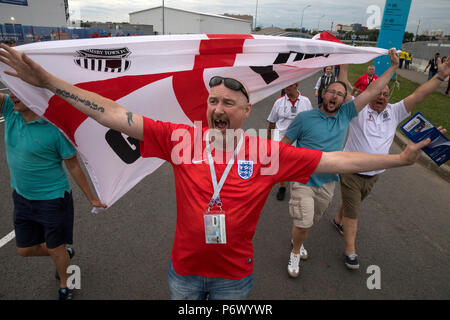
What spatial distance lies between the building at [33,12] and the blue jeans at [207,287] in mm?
33806

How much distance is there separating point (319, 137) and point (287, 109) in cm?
171

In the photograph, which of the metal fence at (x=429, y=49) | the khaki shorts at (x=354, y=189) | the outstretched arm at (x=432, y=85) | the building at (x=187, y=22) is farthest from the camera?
the building at (x=187, y=22)

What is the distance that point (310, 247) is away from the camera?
12.1 ft

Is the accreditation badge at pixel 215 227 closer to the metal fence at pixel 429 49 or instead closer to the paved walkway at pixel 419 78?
the paved walkway at pixel 419 78

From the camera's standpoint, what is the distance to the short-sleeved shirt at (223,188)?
169 cm

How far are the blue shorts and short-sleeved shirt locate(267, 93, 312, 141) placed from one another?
3.20m

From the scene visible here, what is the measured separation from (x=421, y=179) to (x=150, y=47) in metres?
6.11

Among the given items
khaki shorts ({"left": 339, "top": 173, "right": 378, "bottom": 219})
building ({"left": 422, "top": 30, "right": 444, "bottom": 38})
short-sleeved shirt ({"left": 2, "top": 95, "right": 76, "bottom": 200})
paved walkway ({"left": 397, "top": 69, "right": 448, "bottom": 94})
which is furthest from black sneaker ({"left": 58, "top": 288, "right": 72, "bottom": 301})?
building ({"left": 422, "top": 30, "right": 444, "bottom": 38})

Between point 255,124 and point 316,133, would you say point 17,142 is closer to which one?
point 316,133

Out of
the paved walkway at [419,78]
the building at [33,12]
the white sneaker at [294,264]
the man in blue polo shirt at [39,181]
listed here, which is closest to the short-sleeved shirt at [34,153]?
the man in blue polo shirt at [39,181]

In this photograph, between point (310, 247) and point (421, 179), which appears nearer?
point (310, 247)

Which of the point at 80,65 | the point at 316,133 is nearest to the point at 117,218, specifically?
the point at 80,65

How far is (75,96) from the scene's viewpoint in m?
1.62

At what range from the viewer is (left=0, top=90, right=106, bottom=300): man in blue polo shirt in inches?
91.9
